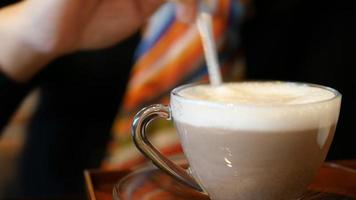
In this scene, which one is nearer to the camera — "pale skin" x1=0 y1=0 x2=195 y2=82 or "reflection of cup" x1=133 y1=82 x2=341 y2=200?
"reflection of cup" x1=133 y1=82 x2=341 y2=200

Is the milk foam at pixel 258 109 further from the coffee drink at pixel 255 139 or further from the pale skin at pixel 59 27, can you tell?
the pale skin at pixel 59 27

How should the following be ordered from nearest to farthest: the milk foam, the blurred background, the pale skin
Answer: the milk foam → the pale skin → the blurred background

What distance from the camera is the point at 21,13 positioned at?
0.65 m

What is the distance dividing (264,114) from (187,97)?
7cm

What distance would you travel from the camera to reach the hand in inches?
24.6

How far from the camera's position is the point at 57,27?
2.07ft

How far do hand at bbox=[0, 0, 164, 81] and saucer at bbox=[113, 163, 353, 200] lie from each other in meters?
0.23

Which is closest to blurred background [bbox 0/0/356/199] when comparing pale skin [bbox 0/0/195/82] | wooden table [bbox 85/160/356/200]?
pale skin [bbox 0/0/195/82]

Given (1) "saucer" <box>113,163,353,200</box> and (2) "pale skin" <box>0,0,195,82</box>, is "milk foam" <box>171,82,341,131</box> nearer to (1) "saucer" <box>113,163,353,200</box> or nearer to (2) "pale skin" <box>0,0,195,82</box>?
(1) "saucer" <box>113,163,353,200</box>

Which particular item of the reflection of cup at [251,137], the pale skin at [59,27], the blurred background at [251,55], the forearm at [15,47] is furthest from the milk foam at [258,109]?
the blurred background at [251,55]

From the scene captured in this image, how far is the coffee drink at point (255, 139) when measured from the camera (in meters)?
0.36

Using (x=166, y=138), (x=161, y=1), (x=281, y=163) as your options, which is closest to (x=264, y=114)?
(x=281, y=163)

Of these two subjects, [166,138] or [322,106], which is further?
[166,138]

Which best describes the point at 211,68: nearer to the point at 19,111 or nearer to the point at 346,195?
the point at 346,195
